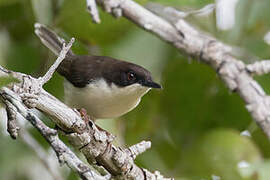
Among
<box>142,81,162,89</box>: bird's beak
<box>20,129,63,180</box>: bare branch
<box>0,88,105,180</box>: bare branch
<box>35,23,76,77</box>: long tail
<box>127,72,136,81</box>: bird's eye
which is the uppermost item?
<box>127,72,136,81</box>: bird's eye

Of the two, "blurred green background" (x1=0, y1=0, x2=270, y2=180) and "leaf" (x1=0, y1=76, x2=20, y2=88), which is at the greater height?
"blurred green background" (x1=0, y1=0, x2=270, y2=180)

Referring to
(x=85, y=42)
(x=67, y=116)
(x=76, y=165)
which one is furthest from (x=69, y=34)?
(x=76, y=165)

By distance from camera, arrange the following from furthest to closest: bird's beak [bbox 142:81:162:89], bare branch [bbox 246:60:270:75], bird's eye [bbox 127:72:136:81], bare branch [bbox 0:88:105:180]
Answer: bird's eye [bbox 127:72:136:81] → bird's beak [bbox 142:81:162:89] → bare branch [bbox 246:60:270:75] → bare branch [bbox 0:88:105:180]

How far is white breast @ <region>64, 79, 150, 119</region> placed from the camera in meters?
3.85

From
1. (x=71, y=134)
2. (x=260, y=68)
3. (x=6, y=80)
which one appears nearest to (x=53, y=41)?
(x=260, y=68)

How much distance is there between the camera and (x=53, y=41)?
4.02 meters

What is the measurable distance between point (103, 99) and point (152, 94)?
0.54 metres

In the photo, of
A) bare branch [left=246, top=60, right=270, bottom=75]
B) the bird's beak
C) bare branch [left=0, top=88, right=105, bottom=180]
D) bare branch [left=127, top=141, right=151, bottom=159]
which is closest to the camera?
bare branch [left=0, top=88, right=105, bottom=180]

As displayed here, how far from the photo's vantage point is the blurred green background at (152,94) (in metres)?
3.87

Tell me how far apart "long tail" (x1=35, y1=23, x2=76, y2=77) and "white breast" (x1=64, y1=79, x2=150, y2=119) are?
7.4 inches

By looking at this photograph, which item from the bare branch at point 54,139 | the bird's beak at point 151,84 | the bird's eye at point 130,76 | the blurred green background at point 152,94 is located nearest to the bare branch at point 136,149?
the bare branch at point 54,139

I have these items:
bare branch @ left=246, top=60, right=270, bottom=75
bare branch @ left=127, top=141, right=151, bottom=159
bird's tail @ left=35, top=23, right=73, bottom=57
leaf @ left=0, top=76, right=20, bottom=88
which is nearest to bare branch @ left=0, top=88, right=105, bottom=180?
leaf @ left=0, top=76, right=20, bottom=88

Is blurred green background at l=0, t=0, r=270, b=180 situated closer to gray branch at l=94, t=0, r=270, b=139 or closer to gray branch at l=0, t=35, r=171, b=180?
gray branch at l=94, t=0, r=270, b=139

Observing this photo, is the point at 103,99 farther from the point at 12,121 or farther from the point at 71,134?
the point at 12,121
